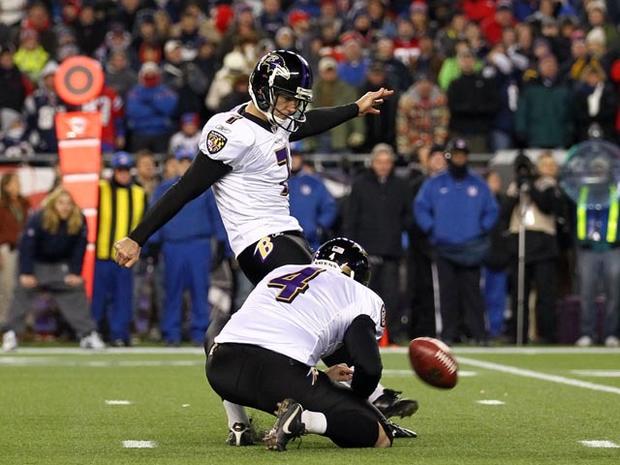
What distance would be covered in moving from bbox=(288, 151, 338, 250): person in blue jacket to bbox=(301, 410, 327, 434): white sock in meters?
9.45

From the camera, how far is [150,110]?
20016 mm

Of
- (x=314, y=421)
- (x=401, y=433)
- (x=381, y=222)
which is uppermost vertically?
(x=381, y=222)

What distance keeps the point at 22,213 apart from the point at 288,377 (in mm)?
10660

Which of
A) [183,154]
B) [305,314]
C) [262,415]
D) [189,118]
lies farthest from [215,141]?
[189,118]

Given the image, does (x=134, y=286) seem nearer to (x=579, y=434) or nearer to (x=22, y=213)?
(x=22, y=213)

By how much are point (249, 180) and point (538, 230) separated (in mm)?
9599

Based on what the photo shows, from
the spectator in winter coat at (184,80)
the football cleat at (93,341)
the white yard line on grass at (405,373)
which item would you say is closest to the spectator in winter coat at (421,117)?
the spectator in winter coat at (184,80)

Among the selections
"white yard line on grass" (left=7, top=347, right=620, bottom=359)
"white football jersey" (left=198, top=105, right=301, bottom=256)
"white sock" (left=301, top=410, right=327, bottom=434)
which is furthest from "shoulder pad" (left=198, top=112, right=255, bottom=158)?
"white yard line on grass" (left=7, top=347, right=620, bottom=359)

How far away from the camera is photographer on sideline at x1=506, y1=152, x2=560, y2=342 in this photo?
17750mm

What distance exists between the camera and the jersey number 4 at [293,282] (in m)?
7.93

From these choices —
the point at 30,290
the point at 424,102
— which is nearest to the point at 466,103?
the point at 424,102

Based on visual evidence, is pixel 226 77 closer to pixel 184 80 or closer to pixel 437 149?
pixel 184 80

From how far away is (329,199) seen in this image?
1739cm

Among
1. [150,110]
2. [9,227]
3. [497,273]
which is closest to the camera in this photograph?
[9,227]
